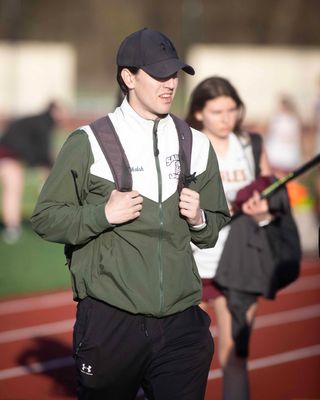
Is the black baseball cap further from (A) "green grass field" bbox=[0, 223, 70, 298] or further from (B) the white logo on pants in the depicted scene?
(A) "green grass field" bbox=[0, 223, 70, 298]

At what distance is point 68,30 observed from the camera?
26.2 metres

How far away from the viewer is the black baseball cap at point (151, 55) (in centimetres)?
374

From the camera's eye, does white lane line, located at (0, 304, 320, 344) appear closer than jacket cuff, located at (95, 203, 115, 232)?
No

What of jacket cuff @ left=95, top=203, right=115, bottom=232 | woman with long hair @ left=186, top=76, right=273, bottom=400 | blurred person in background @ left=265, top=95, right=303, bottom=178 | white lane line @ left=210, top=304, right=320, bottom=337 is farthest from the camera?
blurred person in background @ left=265, top=95, right=303, bottom=178

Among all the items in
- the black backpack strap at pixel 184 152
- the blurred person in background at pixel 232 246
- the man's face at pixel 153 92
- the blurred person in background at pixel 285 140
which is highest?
the man's face at pixel 153 92

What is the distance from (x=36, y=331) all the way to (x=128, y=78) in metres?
5.24

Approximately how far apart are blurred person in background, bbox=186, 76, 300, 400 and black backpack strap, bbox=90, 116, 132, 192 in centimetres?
163

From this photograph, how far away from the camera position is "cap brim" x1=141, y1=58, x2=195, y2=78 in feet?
12.2

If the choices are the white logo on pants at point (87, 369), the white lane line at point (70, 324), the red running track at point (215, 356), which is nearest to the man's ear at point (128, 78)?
the white logo on pants at point (87, 369)

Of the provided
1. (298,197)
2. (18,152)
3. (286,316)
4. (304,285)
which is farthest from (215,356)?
(298,197)

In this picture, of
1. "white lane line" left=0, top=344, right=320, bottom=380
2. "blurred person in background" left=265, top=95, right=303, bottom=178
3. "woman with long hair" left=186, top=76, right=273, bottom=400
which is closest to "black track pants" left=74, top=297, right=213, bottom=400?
"woman with long hair" left=186, top=76, right=273, bottom=400

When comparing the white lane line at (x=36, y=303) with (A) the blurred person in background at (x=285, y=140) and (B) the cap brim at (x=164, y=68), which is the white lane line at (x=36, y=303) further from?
(A) the blurred person in background at (x=285, y=140)

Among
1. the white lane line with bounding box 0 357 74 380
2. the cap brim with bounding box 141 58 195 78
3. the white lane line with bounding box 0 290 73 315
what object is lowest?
the white lane line with bounding box 0 290 73 315

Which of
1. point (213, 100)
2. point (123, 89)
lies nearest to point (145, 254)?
→ point (123, 89)
